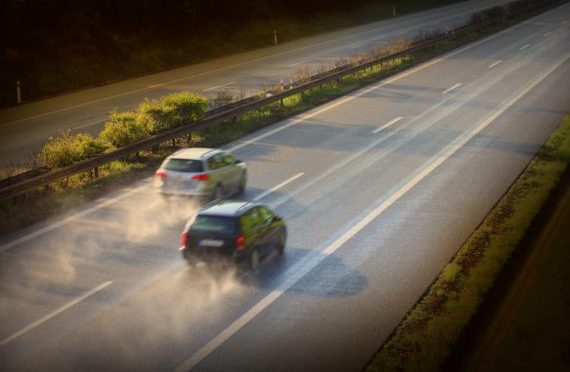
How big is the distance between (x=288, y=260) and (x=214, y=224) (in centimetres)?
187

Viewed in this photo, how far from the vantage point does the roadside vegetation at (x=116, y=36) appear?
127ft

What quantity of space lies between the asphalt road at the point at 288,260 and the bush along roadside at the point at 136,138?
822 millimetres

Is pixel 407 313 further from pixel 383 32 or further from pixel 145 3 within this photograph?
pixel 383 32

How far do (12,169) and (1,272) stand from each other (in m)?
7.35

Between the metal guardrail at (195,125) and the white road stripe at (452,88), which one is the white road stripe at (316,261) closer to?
the white road stripe at (452,88)

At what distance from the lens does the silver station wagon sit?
19203mm

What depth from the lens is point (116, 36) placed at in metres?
45.8

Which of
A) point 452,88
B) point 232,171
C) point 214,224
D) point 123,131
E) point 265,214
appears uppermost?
point 123,131

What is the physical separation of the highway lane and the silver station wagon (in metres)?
7.38

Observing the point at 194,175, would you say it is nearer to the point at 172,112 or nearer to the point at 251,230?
the point at 251,230

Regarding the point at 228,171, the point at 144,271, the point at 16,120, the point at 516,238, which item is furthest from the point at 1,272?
the point at 16,120

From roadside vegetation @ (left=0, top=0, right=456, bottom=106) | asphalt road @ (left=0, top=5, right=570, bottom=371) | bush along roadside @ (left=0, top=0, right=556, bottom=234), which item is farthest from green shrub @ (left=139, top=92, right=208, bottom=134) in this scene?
roadside vegetation @ (left=0, top=0, right=456, bottom=106)

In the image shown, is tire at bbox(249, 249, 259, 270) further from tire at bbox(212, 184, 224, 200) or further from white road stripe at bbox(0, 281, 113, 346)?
tire at bbox(212, 184, 224, 200)

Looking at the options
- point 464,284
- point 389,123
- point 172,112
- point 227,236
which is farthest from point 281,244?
point 389,123
